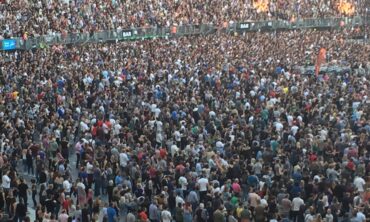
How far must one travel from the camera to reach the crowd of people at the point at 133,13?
39781 mm

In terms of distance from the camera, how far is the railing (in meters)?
39.2

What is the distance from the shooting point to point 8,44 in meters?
37.7

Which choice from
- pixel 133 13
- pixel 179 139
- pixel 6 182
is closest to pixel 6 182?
pixel 6 182

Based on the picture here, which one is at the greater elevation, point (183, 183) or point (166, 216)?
point (183, 183)

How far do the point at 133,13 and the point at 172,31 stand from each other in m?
2.74

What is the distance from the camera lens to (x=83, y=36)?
4169 centimetres

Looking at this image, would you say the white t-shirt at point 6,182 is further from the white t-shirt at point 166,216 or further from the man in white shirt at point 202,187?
the man in white shirt at point 202,187

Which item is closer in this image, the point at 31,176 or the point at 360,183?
the point at 360,183

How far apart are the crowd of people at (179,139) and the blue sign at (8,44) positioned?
5.72 feet

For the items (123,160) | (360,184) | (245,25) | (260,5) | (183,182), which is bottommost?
(360,184)

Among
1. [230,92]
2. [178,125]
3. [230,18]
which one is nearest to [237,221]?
[178,125]

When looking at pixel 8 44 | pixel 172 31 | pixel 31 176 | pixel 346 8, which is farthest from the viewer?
pixel 346 8

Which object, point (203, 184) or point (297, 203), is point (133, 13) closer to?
point (203, 184)

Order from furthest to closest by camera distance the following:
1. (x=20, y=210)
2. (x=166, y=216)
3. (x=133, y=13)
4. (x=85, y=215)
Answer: (x=133, y=13) < (x=20, y=210) < (x=85, y=215) < (x=166, y=216)
